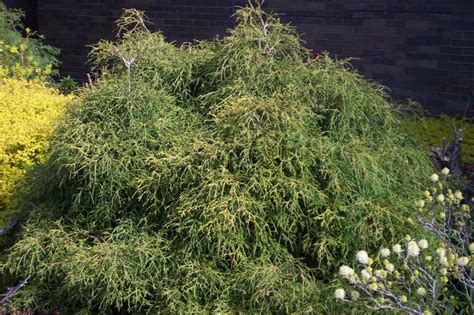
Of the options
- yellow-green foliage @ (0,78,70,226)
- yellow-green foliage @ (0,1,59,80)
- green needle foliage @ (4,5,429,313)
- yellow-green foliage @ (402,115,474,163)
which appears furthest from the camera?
yellow-green foliage @ (0,1,59,80)

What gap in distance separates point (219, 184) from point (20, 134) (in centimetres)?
221

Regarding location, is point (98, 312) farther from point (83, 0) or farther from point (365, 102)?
point (83, 0)

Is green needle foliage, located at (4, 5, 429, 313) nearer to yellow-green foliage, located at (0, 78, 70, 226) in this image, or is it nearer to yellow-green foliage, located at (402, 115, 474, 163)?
yellow-green foliage, located at (0, 78, 70, 226)

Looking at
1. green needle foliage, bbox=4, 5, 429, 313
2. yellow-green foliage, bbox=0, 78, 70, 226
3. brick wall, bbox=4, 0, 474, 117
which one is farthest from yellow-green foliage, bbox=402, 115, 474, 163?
yellow-green foliage, bbox=0, 78, 70, 226

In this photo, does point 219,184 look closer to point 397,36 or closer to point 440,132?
point 440,132

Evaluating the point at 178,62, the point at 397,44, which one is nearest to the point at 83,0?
the point at 397,44

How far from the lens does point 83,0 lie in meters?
11.4

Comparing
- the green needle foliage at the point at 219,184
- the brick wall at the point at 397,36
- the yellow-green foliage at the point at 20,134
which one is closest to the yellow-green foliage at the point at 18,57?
the yellow-green foliage at the point at 20,134

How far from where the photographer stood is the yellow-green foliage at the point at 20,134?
5.23m

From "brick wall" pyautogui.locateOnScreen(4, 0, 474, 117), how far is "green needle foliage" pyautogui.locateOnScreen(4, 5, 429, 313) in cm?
368

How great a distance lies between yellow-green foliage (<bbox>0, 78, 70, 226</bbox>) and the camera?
5227mm

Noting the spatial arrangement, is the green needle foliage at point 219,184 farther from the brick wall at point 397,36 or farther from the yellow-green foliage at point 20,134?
the brick wall at point 397,36

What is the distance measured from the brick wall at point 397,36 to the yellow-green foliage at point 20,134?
3537 mm

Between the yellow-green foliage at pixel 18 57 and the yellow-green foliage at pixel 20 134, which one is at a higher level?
the yellow-green foliage at pixel 18 57
